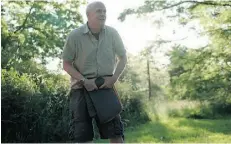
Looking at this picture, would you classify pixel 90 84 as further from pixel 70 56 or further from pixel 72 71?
pixel 70 56

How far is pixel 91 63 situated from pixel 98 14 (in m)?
0.41

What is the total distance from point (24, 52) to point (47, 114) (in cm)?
→ 1291

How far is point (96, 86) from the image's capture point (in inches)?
150

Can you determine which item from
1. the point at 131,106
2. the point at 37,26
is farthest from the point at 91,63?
the point at 37,26

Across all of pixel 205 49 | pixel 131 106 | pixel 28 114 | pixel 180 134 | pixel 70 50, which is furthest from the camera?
pixel 131 106

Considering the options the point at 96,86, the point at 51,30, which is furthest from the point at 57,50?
the point at 96,86

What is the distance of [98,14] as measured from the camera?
3.84 m

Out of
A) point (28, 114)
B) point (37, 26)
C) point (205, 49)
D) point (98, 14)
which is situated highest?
point (37, 26)

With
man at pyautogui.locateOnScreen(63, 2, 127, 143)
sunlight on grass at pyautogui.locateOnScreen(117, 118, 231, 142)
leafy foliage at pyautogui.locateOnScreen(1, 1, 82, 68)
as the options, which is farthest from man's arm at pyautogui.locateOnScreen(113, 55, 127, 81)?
leafy foliage at pyautogui.locateOnScreen(1, 1, 82, 68)

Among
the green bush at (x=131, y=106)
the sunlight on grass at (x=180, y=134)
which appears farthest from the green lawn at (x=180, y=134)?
the green bush at (x=131, y=106)

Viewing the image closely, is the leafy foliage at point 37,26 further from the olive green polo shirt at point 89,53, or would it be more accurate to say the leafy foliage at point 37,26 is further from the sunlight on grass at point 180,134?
the olive green polo shirt at point 89,53

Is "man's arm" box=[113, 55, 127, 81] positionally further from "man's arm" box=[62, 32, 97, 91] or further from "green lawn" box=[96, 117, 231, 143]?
"green lawn" box=[96, 117, 231, 143]

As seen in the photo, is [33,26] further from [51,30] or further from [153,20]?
[153,20]

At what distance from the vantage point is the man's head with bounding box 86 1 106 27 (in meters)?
3.84
